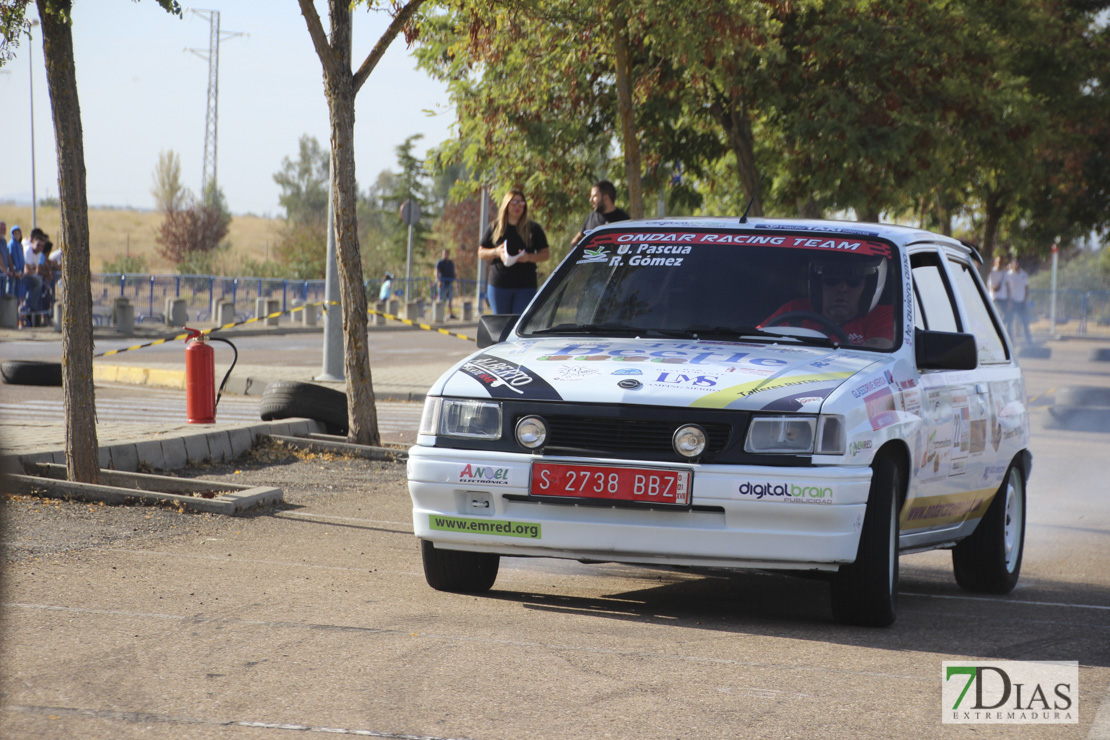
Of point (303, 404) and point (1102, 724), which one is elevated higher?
point (303, 404)

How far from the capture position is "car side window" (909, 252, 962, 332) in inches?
270

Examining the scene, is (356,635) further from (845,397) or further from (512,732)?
(845,397)

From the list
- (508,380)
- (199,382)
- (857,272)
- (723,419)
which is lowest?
(199,382)

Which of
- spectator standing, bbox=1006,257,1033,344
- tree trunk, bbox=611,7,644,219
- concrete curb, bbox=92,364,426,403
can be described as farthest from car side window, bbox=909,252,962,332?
spectator standing, bbox=1006,257,1033,344

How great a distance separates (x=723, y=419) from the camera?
549cm

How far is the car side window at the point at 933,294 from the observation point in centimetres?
686

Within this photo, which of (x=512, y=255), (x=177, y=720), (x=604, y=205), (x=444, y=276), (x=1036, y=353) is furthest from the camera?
(x=444, y=276)

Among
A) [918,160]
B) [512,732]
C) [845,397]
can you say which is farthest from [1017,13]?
[512,732]

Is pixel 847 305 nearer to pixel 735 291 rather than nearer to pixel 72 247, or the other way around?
pixel 735 291

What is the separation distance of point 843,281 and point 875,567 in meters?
1.52

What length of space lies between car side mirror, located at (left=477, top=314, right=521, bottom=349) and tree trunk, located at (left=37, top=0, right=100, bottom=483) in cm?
246

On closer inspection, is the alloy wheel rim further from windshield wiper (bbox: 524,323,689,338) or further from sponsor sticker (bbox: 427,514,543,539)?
sponsor sticker (bbox: 427,514,543,539)

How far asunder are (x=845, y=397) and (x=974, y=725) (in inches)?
59.1

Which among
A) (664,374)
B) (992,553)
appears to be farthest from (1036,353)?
(664,374)
